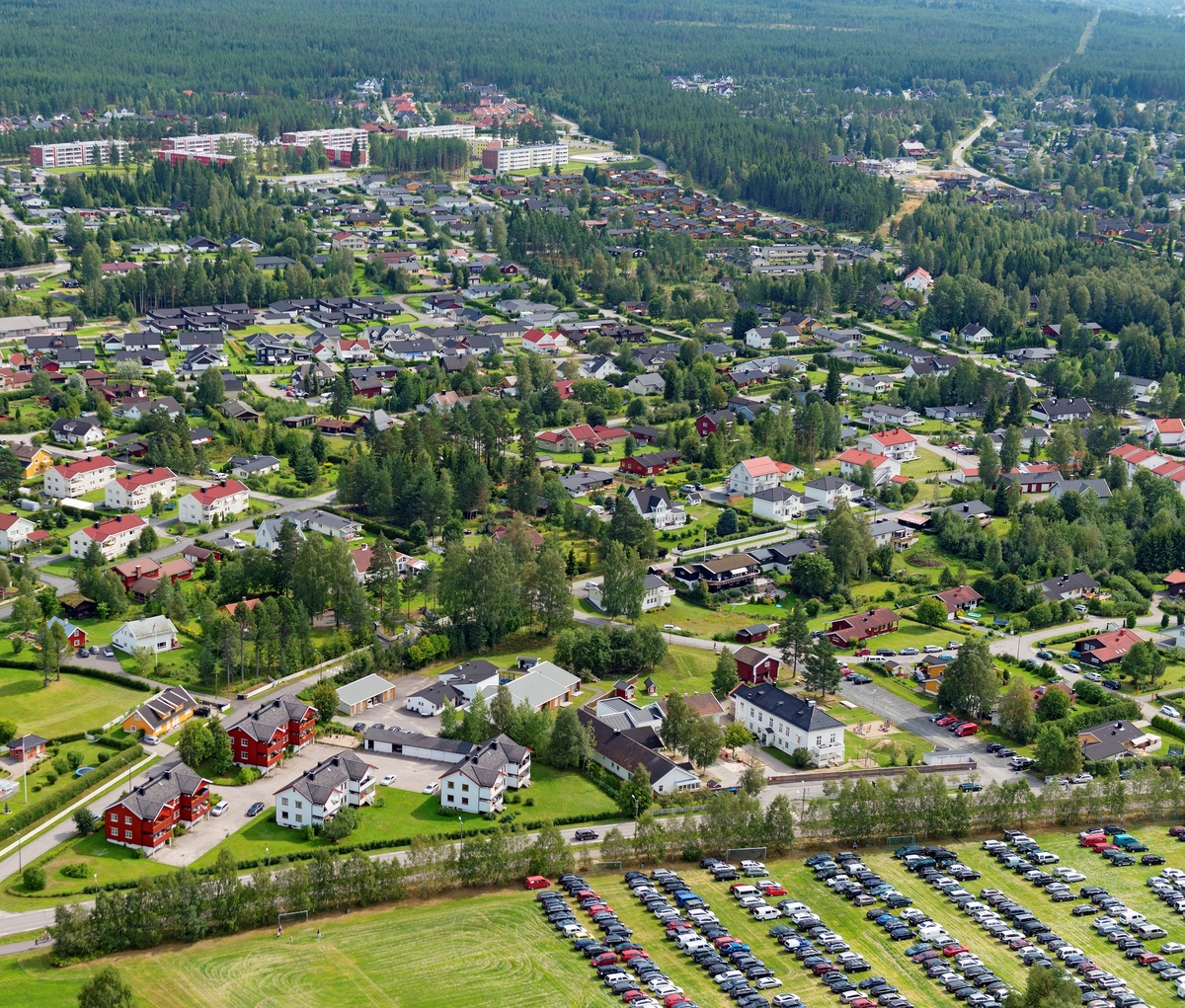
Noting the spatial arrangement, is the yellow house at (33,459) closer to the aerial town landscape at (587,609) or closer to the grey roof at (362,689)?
the aerial town landscape at (587,609)

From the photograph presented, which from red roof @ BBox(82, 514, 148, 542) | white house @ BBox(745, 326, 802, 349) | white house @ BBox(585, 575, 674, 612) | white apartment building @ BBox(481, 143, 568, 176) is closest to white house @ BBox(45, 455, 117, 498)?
red roof @ BBox(82, 514, 148, 542)

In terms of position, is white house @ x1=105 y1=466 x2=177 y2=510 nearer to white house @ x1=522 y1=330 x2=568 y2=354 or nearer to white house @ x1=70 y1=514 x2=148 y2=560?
white house @ x1=70 y1=514 x2=148 y2=560

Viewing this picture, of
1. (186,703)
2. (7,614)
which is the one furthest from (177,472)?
(186,703)

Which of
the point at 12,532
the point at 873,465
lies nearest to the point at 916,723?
the point at 873,465

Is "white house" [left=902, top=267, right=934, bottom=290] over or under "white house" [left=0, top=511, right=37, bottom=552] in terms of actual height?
over

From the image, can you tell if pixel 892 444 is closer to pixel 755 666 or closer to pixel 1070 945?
pixel 755 666
